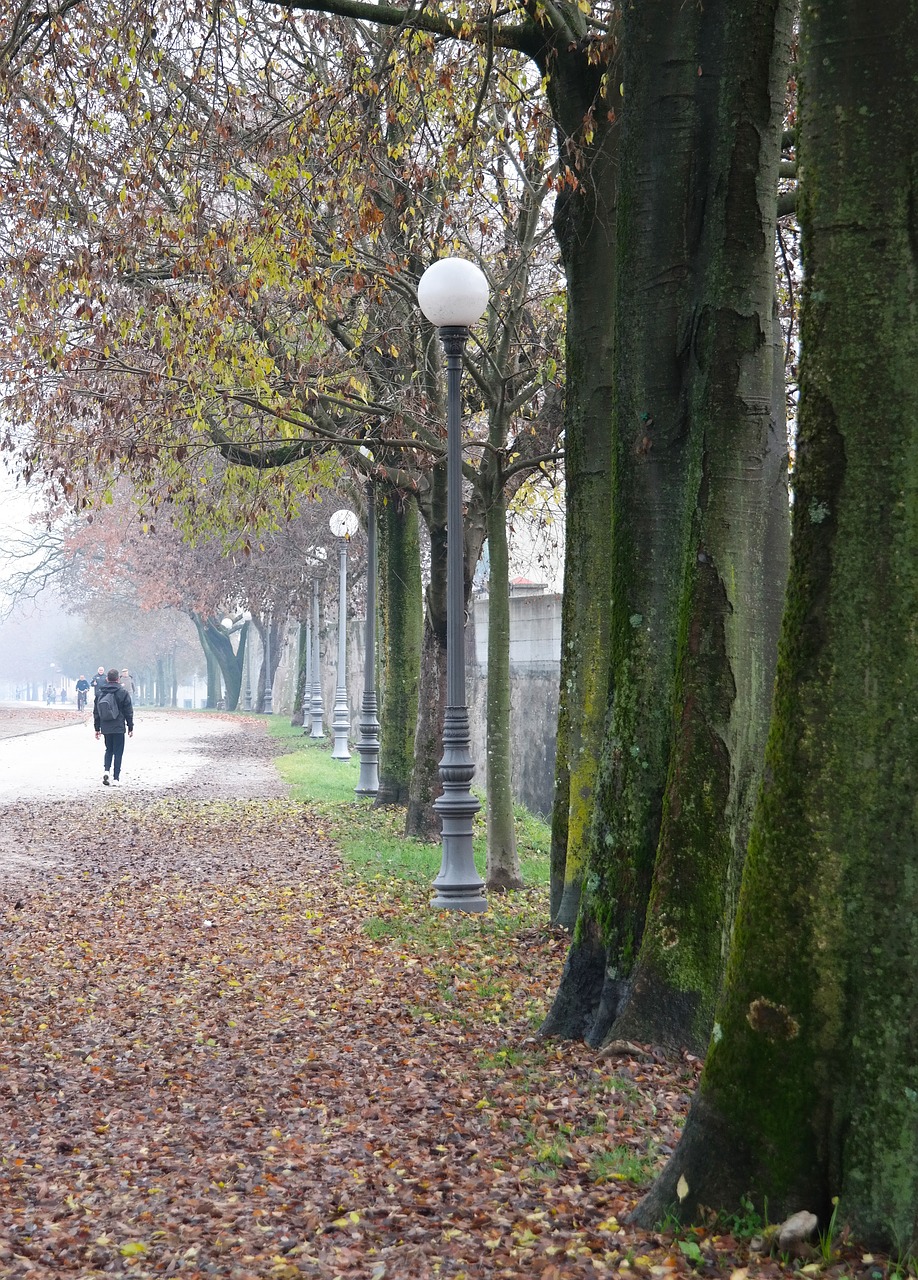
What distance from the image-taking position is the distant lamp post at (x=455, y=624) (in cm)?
1067

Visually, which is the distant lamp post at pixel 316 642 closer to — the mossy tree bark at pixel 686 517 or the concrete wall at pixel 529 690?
the concrete wall at pixel 529 690

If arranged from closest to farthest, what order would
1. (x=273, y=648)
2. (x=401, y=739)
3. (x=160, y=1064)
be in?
(x=160, y=1064) < (x=401, y=739) < (x=273, y=648)

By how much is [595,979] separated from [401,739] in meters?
11.6

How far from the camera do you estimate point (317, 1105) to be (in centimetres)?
630

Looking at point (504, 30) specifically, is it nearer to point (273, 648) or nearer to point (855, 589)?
point (855, 589)

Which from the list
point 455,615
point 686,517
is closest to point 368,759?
point 455,615

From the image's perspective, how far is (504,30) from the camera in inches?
328

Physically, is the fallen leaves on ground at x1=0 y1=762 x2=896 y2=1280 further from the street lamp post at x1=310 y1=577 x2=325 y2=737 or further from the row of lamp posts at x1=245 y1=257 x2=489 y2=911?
the street lamp post at x1=310 y1=577 x2=325 y2=737

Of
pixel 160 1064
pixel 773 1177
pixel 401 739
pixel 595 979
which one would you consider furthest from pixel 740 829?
pixel 401 739

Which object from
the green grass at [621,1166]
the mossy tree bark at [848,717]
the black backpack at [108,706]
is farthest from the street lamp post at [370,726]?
the mossy tree bark at [848,717]

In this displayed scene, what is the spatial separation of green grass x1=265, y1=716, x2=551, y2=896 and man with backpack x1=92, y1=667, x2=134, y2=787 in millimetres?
3079

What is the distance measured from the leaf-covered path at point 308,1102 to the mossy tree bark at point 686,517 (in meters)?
0.61

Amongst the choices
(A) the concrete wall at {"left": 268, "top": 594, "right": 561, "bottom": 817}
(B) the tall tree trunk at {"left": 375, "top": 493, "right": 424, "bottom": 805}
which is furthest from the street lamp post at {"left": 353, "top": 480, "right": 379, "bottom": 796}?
(A) the concrete wall at {"left": 268, "top": 594, "right": 561, "bottom": 817}

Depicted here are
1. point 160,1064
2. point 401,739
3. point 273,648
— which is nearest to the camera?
point 160,1064
